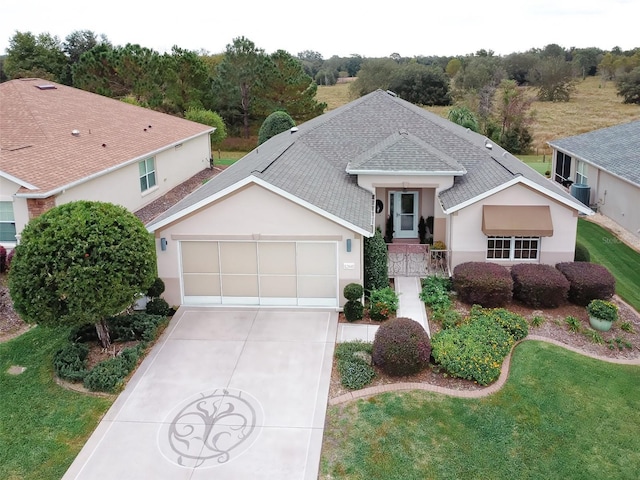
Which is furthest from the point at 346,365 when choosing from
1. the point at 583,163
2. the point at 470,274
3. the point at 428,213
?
the point at 583,163

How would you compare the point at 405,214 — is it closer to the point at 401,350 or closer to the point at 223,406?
the point at 401,350

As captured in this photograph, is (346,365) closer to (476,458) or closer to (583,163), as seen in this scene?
(476,458)

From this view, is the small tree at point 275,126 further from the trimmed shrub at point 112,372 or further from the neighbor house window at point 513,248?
the trimmed shrub at point 112,372

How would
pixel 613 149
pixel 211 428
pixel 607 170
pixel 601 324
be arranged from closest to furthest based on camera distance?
1. pixel 211 428
2. pixel 601 324
3. pixel 607 170
4. pixel 613 149

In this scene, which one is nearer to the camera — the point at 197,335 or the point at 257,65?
the point at 197,335

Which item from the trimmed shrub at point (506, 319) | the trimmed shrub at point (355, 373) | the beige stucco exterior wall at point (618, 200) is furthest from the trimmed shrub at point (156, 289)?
the beige stucco exterior wall at point (618, 200)

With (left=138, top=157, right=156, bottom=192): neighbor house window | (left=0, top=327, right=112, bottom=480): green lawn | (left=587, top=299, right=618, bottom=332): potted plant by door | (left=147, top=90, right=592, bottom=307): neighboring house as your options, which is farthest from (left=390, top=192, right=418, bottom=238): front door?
(left=0, top=327, right=112, bottom=480): green lawn

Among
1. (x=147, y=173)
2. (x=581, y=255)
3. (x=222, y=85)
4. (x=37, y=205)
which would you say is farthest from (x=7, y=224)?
(x=222, y=85)
